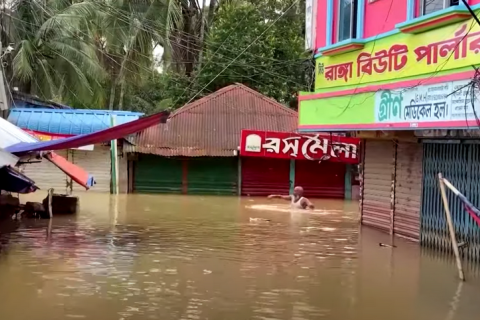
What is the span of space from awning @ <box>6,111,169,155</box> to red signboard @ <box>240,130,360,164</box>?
1048 cm

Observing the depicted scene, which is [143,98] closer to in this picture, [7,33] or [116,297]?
[7,33]

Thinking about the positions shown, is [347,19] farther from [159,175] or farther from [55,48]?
[55,48]

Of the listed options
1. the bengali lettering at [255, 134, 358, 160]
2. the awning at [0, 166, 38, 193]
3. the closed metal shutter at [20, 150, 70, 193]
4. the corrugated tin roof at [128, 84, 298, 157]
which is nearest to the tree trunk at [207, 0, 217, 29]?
the corrugated tin roof at [128, 84, 298, 157]

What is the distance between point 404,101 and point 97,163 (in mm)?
16062

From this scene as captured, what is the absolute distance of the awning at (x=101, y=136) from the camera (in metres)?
12.4

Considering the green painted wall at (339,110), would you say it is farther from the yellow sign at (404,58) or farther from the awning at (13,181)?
the awning at (13,181)

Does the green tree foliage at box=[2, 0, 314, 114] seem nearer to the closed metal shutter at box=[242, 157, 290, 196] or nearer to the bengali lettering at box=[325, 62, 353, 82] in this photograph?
the closed metal shutter at box=[242, 157, 290, 196]

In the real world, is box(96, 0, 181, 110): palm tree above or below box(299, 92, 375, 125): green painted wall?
above

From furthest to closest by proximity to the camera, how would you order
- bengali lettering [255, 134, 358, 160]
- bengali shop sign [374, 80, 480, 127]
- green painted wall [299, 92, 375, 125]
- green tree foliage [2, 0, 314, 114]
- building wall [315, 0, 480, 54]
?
green tree foliage [2, 0, 314, 114]
bengali lettering [255, 134, 358, 160]
green painted wall [299, 92, 375, 125]
building wall [315, 0, 480, 54]
bengali shop sign [374, 80, 480, 127]

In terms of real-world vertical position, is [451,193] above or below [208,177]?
→ above

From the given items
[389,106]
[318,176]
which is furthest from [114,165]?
[389,106]

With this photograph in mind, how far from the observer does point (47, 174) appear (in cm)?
2492

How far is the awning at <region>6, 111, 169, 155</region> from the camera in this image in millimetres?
12391

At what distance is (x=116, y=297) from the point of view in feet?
26.1
